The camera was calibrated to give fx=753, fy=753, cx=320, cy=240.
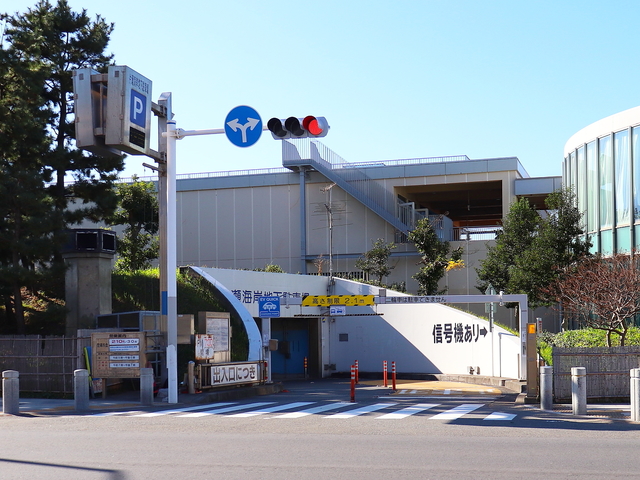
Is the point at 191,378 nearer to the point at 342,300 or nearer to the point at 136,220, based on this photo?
the point at 342,300

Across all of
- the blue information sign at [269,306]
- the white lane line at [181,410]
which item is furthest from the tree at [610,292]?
the white lane line at [181,410]

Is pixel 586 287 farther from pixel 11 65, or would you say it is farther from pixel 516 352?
pixel 11 65

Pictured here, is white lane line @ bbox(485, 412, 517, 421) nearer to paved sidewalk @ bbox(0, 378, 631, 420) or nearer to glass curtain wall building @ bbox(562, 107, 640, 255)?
paved sidewalk @ bbox(0, 378, 631, 420)

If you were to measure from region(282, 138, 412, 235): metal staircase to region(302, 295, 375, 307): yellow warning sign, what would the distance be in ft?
60.5

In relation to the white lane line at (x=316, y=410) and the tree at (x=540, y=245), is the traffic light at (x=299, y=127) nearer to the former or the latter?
the white lane line at (x=316, y=410)

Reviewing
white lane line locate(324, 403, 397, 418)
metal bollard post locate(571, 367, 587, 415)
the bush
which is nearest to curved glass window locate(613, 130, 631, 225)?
the bush

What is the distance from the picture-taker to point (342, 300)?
25469 millimetres

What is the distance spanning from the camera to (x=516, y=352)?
92.2 feet

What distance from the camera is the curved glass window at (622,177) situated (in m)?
28.8

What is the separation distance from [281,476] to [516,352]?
2134 centimetres

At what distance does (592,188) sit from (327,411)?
20.2m

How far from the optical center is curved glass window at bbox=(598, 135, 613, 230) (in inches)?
1187

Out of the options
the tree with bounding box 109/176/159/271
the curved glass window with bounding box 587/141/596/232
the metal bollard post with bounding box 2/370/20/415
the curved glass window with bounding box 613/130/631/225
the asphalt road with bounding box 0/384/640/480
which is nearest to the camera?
the asphalt road with bounding box 0/384/640/480

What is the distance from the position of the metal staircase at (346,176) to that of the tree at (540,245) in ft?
34.9
